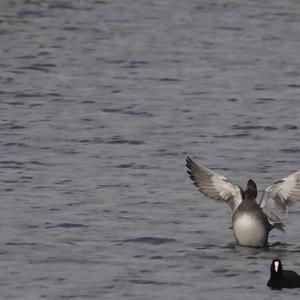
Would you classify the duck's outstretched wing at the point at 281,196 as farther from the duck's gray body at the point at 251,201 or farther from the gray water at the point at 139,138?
the gray water at the point at 139,138

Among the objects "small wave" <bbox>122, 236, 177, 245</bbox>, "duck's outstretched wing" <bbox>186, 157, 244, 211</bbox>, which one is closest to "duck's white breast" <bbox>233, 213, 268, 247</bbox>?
"duck's outstretched wing" <bbox>186, 157, 244, 211</bbox>

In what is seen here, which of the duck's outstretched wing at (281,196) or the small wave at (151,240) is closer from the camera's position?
the small wave at (151,240)

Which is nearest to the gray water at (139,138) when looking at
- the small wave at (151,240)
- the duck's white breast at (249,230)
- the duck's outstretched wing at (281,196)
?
the small wave at (151,240)

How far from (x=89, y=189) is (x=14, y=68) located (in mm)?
12817

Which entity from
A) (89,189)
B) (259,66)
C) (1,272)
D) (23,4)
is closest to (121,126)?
(89,189)

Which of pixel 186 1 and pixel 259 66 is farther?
pixel 186 1

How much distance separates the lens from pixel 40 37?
142 feet

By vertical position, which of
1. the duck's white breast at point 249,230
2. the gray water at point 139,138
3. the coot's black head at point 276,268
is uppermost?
the coot's black head at point 276,268

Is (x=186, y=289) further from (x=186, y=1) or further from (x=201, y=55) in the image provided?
(x=186, y=1)

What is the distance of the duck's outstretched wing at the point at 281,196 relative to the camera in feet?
77.2

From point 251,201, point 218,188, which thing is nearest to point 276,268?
point 251,201

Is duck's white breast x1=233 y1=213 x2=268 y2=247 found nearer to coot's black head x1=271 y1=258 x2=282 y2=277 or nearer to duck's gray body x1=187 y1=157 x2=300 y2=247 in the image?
duck's gray body x1=187 y1=157 x2=300 y2=247

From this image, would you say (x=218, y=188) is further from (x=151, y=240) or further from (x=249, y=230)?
(x=151, y=240)

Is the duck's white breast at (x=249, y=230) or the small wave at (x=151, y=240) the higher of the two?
the duck's white breast at (x=249, y=230)
